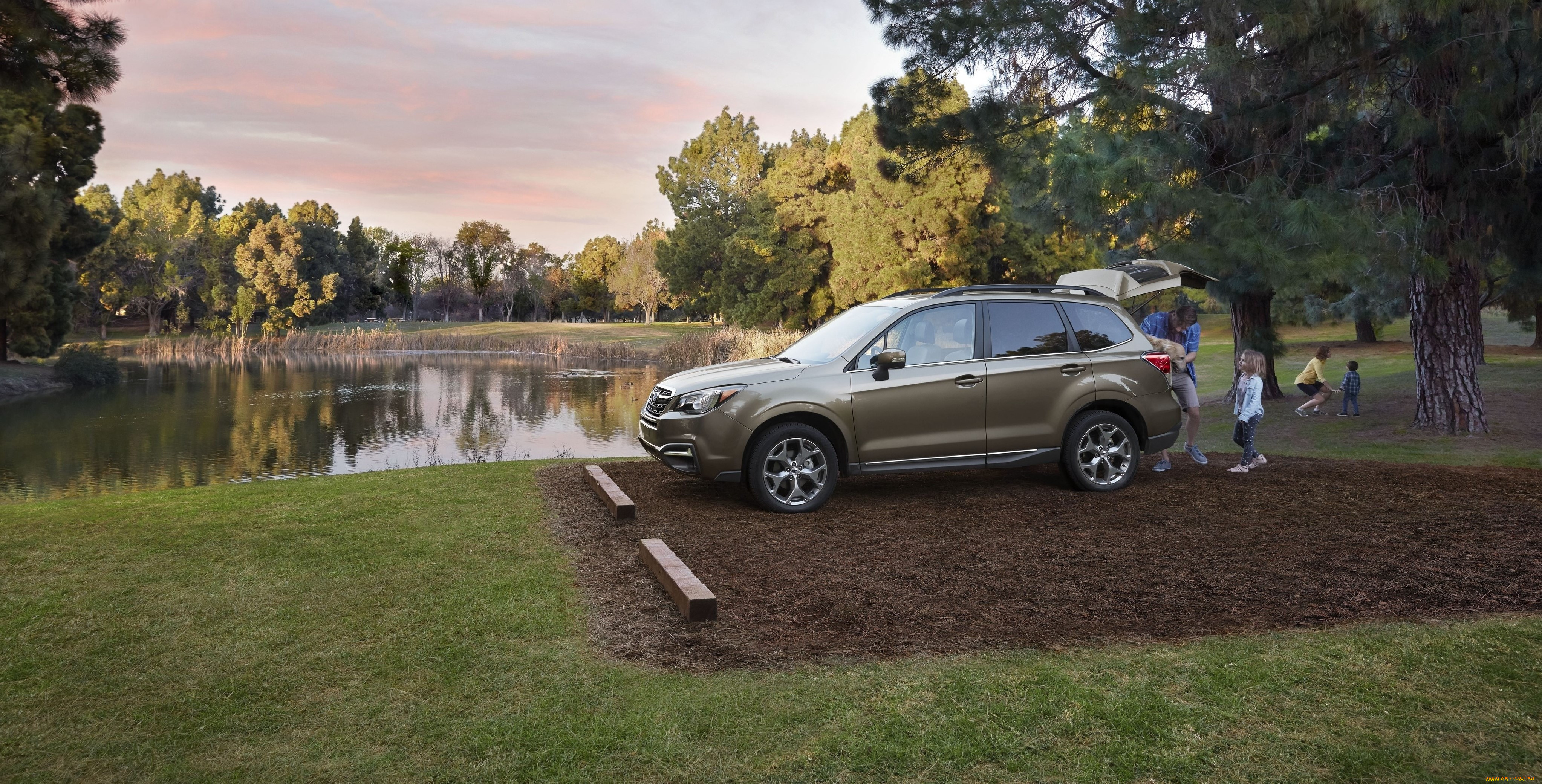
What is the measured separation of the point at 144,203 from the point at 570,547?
9061 cm

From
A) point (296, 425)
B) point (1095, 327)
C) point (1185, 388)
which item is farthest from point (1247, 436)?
point (296, 425)

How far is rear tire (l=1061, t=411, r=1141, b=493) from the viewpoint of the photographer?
368 inches

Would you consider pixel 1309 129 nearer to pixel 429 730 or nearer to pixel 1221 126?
pixel 1221 126

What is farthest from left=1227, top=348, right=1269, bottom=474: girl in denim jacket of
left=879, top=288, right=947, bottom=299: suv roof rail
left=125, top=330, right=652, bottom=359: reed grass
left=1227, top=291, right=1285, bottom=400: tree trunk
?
left=125, top=330, right=652, bottom=359: reed grass

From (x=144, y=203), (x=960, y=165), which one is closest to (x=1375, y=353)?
(x=960, y=165)

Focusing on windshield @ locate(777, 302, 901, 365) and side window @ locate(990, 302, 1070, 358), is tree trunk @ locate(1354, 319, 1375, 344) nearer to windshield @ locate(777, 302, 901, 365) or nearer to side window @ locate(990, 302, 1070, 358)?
side window @ locate(990, 302, 1070, 358)

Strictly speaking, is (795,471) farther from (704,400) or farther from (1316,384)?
(1316,384)

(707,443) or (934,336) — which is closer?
(707,443)

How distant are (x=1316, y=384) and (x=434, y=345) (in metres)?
54.0

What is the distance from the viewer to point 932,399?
28.8 ft

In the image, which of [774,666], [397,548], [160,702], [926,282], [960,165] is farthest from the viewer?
[926,282]

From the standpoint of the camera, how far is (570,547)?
294 inches

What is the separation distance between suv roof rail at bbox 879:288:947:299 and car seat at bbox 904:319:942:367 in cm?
39

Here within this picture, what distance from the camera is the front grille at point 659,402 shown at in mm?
8688
